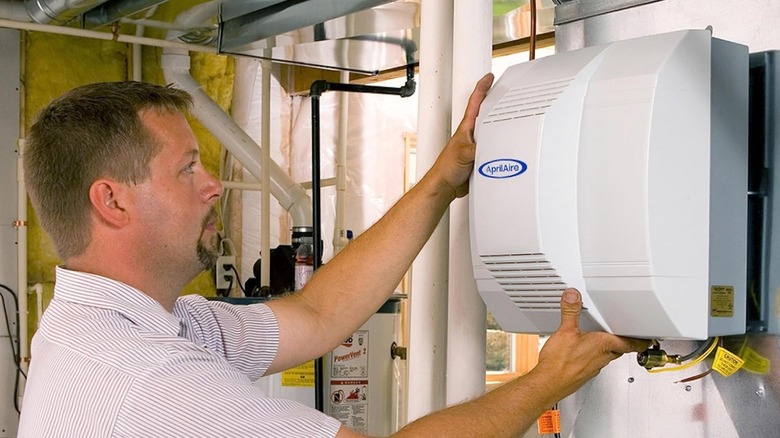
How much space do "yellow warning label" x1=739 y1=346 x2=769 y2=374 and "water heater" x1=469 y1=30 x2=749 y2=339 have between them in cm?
8

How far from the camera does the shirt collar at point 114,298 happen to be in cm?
122

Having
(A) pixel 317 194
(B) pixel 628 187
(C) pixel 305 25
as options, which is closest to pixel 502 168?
(B) pixel 628 187

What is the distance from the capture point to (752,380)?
1.24 m

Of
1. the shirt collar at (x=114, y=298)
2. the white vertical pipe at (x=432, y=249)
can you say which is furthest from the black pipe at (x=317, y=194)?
the shirt collar at (x=114, y=298)

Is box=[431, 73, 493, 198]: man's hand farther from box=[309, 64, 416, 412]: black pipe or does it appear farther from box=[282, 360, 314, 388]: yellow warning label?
box=[282, 360, 314, 388]: yellow warning label

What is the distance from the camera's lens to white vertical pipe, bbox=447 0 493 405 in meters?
1.38

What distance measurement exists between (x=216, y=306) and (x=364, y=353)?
121 cm

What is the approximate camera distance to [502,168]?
1175 millimetres

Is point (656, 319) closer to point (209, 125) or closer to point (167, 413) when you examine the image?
point (167, 413)

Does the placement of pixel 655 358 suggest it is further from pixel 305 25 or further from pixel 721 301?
pixel 305 25

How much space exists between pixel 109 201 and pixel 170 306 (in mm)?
192

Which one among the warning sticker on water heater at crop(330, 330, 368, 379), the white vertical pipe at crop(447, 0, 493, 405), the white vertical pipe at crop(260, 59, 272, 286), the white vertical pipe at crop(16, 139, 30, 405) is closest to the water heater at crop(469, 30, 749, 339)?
the white vertical pipe at crop(447, 0, 493, 405)

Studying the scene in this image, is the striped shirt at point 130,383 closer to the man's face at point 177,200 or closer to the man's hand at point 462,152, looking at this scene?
the man's face at point 177,200

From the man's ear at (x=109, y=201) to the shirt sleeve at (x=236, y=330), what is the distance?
0.22 m
